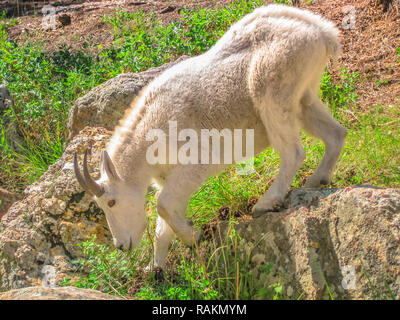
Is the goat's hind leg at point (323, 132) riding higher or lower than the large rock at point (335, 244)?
higher

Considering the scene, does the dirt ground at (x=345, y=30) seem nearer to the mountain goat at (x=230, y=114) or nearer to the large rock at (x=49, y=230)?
the mountain goat at (x=230, y=114)

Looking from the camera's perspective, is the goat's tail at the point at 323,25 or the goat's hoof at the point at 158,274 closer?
the goat's tail at the point at 323,25

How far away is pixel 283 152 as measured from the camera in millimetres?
4535

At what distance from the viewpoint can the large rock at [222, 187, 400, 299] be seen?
372cm

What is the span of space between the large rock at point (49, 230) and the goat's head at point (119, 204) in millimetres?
525

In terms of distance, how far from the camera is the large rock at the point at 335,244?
3725 millimetres

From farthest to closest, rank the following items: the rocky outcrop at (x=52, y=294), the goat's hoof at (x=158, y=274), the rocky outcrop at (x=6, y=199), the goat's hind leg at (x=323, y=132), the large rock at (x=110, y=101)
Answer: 1. the rocky outcrop at (x=6, y=199)
2. the large rock at (x=110, y=101)
3. the goat's hoof at (x=158, y=274)
4. the goat's hind leg at (x=323, y=132)
5. the rocky outcrop at (x=52, y=294)

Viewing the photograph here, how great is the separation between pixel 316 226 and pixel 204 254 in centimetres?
119

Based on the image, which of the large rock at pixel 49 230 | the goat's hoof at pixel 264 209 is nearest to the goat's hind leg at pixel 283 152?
the goat's hoof at pixel 264 209

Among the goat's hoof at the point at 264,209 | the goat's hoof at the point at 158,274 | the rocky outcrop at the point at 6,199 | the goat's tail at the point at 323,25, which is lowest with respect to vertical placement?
the rocky outcrop at the point at 6,199

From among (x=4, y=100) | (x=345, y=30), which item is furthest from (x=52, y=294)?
(x=345, y=30)

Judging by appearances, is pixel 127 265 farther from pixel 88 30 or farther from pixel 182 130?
pixel 88 30

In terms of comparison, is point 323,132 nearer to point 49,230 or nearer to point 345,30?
point 49,230

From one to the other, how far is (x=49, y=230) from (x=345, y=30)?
18.9 ft
